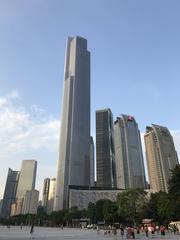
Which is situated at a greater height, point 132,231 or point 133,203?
point 133,203

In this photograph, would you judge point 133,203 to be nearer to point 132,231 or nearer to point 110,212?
point 110,212

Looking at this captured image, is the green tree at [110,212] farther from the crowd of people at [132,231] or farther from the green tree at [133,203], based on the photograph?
the crowd of people at [132,231]

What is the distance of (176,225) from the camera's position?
258 ft

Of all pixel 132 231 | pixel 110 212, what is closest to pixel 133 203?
pixel 110 212

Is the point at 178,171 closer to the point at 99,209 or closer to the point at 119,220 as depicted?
the point at 119,220

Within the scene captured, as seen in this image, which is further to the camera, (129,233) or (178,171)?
(178,171)

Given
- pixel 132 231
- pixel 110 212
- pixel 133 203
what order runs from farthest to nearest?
pixel 110 212
pixel 133 203
pixel 132 231

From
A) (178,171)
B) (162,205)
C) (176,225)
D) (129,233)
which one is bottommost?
(129,233)

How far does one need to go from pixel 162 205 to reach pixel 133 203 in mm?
11495

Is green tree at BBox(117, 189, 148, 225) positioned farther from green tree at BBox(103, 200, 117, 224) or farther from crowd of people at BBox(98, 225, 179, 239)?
crowd of people at BBox(98, 225, 179, 239)

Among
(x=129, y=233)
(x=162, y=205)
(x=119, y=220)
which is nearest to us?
(x=129, y=233)

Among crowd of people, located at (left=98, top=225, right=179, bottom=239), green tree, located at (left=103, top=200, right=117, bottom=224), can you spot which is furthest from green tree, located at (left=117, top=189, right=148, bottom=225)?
crowd of people, located at (left=98, top=225, right=179, bottom=239)

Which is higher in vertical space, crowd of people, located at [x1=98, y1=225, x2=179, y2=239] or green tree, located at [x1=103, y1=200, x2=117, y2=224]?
green tree, located at [x1=103, y1=200, x2=117, y2=224]

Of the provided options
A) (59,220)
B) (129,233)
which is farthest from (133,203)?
(59,220)
